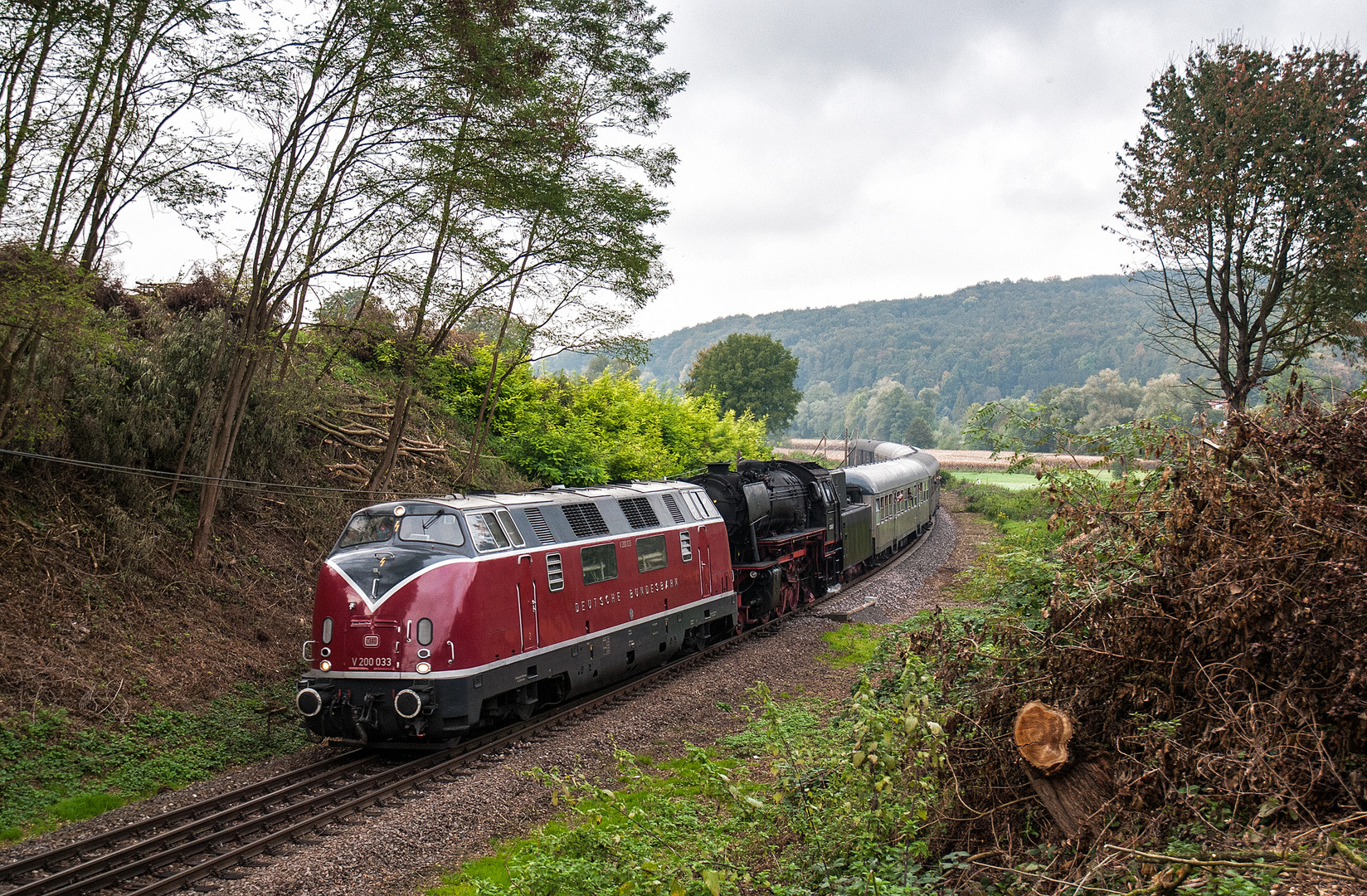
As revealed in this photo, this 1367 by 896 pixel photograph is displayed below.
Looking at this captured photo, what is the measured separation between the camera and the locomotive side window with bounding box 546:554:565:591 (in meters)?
10.9

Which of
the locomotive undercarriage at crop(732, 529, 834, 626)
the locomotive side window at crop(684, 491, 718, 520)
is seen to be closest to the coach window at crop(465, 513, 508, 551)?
the locomotive side window at crop(684, 491, 718, 520)

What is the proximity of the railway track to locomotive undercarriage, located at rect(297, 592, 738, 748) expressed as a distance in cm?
33

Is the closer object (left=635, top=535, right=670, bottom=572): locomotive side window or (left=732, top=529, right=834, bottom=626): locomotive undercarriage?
(left=635, top=535, right=670, bottom=572): locomotive side window

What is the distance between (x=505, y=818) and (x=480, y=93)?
11153 mm

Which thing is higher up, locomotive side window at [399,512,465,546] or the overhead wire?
the overhead wire

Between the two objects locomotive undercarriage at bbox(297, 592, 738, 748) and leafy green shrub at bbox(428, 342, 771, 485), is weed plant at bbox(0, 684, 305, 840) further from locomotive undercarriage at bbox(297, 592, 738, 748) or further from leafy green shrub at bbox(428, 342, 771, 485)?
leafy green shrub at bbox(428, 342, 771, 485)

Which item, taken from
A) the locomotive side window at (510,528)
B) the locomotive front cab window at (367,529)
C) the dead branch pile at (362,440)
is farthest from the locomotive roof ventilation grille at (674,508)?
the dead branch pile at (362,440)

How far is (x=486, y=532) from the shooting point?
33.3 feet

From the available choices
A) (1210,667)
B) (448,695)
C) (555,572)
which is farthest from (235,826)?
(1210,667)

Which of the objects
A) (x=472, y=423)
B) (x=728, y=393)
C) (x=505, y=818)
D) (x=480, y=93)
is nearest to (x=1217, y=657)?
(x=505, y=818)

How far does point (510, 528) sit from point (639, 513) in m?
3.17

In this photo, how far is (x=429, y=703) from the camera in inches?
360

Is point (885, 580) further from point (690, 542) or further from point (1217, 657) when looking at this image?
point (1217, 657)

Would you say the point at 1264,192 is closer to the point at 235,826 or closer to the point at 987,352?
the point at 235,826
